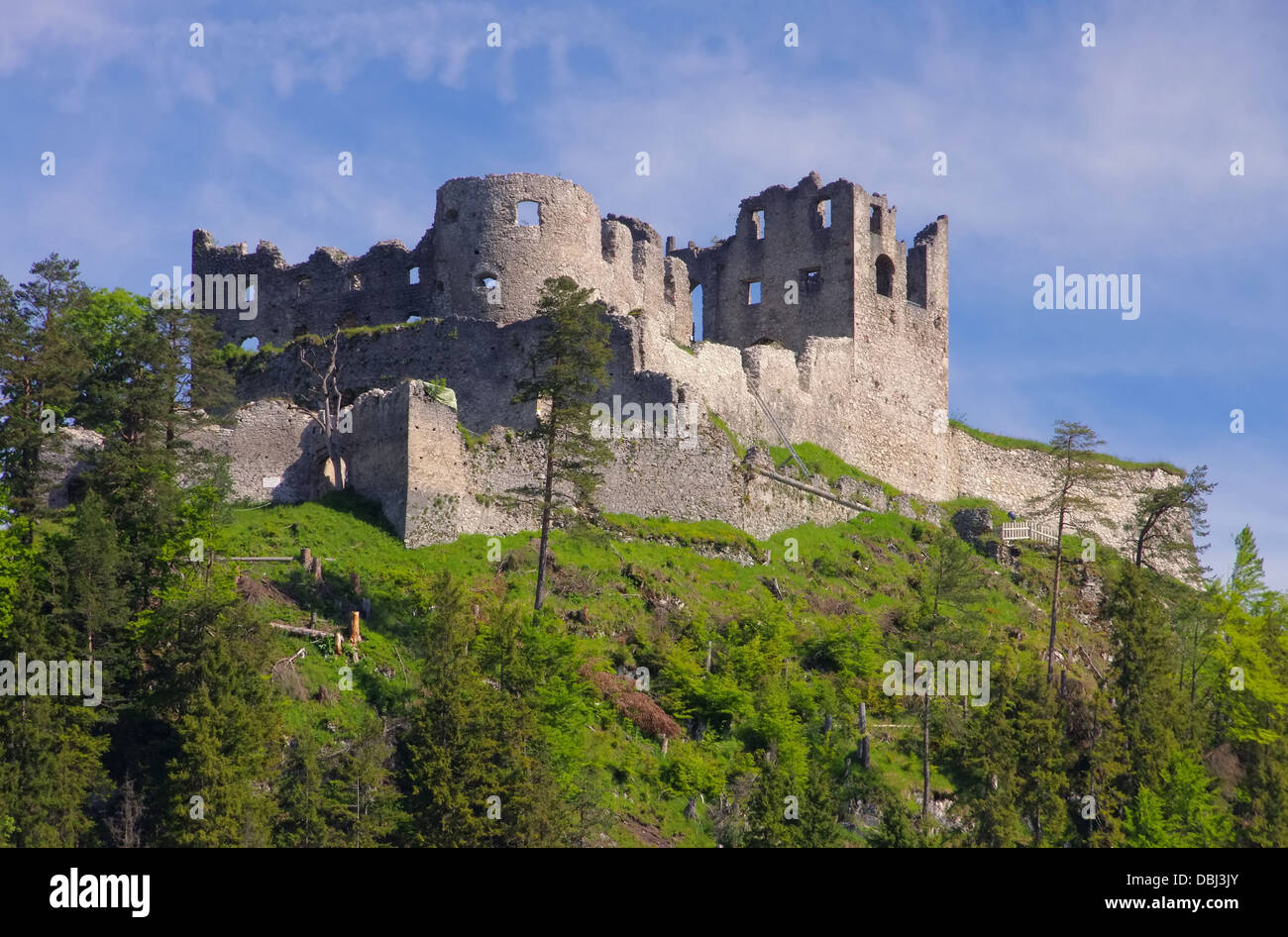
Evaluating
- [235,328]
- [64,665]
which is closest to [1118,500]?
[235,328]

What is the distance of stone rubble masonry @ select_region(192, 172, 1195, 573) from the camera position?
52062 mm

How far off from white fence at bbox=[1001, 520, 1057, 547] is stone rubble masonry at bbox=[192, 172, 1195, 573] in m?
5.23

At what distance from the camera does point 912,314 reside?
75.4 meters

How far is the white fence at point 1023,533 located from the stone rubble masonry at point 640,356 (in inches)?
206

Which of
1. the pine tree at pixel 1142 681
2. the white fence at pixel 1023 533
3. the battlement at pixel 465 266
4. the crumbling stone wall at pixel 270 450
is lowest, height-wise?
the pine tree at pixel 1142 681

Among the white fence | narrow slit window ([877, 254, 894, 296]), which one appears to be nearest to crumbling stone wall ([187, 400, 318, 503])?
the white fence

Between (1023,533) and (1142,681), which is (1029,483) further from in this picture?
(1142,681)

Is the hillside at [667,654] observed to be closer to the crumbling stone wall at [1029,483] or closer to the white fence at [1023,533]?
the white fence at [1023,533]

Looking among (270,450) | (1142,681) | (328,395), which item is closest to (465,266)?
(328,395)

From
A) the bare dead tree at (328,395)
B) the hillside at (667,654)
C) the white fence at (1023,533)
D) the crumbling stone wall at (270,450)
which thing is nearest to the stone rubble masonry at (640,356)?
the crumbling stone wall at (270,450)

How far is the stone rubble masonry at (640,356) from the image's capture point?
171ft

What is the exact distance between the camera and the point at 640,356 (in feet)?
190

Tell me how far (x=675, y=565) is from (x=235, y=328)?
2287 cm

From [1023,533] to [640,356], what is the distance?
1929 cm
